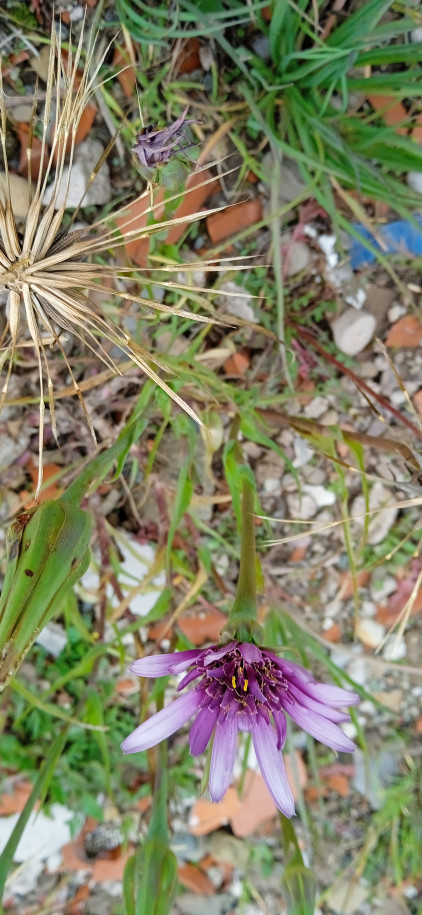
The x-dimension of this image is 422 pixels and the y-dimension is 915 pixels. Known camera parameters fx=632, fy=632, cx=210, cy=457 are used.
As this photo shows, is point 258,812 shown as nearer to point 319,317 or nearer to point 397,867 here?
point 397,867

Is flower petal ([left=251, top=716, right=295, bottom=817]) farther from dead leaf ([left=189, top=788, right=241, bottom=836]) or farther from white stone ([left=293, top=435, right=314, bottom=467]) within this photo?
dead leaf ([left=189, top=788, right=241, bottom=836])

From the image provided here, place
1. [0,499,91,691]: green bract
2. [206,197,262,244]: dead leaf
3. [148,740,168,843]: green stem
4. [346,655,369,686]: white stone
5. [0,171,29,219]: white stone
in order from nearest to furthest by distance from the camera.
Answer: [0,499,91,691]: green bract, [148,740,168,843]: green stem, [0,171,29,219]: white stone, [206,197,262,244]: dead leaf, [346,655,369,686]: white stone

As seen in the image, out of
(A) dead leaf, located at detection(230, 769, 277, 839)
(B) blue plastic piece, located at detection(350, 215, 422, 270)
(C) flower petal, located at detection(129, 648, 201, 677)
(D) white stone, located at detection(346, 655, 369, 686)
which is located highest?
(B) blue plastic piece, located at detection(350, 215, 422, 270)

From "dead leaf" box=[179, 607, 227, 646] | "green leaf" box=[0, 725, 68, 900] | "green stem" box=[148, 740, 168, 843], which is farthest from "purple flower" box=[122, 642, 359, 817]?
"dead leaf" box=[179, 607, 227, 646]

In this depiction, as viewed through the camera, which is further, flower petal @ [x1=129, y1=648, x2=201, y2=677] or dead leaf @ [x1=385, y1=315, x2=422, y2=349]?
dead leaf @ [x1=385, y1=315, x2=422, y2=349]

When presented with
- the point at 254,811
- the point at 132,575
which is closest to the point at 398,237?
the point at 132,575

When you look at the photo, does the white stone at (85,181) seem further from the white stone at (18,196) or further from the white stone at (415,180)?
the white stone at (415,180)

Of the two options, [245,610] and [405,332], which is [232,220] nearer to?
[405,332]
